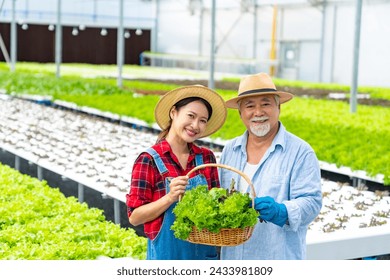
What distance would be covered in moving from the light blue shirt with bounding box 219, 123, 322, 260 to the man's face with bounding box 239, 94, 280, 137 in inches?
2.5

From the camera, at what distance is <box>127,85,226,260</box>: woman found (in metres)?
3.19

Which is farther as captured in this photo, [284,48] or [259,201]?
[284,48]

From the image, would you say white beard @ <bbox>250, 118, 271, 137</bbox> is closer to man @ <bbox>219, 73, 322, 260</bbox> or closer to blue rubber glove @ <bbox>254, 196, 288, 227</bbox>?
man @ <bbox>219, 73, 322, 260</bbox>

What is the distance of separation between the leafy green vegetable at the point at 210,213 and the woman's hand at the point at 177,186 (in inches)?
1.7

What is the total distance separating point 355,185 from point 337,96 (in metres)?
13.4

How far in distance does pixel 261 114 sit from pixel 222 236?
553 mm

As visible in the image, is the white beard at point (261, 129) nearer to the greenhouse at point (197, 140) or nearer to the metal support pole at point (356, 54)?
the greenhouse at point (197, 140)

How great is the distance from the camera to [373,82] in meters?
31.0

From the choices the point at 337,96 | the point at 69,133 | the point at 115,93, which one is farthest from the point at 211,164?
the point at 337,96

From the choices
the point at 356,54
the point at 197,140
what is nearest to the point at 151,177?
the point at 197,140

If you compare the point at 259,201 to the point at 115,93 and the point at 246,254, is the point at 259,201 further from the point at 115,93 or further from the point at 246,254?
the point at 115,93

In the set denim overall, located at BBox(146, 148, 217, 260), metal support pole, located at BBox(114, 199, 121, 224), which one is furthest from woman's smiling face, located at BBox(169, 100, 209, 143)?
metal support pole, located at BBox(114, 199, 121, 224)

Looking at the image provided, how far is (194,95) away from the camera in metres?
3.24

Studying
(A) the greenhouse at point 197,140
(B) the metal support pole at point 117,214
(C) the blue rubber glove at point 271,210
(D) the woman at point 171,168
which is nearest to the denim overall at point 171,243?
(D) the woman at point 171,168
